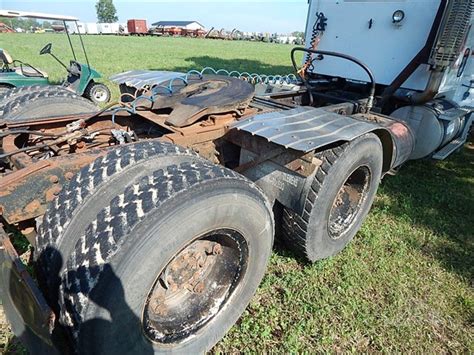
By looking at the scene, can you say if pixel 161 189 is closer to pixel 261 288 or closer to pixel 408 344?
pixel 261 288

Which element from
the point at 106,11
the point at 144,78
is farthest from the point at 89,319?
the point at 106,11

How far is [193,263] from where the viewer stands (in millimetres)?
2215

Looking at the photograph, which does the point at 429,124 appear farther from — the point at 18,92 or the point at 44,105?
the point at 18,92

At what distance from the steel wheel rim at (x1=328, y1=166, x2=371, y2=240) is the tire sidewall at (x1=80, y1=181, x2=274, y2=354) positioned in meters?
1.38

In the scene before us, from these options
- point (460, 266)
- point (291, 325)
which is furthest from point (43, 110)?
point (460, 266)

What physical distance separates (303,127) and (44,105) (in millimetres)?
2536

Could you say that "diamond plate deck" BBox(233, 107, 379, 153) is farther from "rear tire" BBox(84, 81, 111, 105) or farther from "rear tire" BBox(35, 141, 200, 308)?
"rear tire" BBox(84, 81, 111, 105)

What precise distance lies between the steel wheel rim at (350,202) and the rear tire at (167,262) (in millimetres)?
1203

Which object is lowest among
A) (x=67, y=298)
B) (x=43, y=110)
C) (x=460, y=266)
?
(x=460, y=266)

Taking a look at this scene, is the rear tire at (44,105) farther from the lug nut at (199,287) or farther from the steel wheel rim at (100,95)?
the steel wheel rim at (100,95)

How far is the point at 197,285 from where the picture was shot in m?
2.26

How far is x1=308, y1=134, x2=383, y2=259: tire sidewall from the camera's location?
271 centimetres

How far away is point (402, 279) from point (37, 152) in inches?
125

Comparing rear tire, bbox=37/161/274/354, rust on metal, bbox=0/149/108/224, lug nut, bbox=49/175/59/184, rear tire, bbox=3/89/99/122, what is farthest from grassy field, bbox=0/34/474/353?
rear tire, bbox=3/89/99/122
